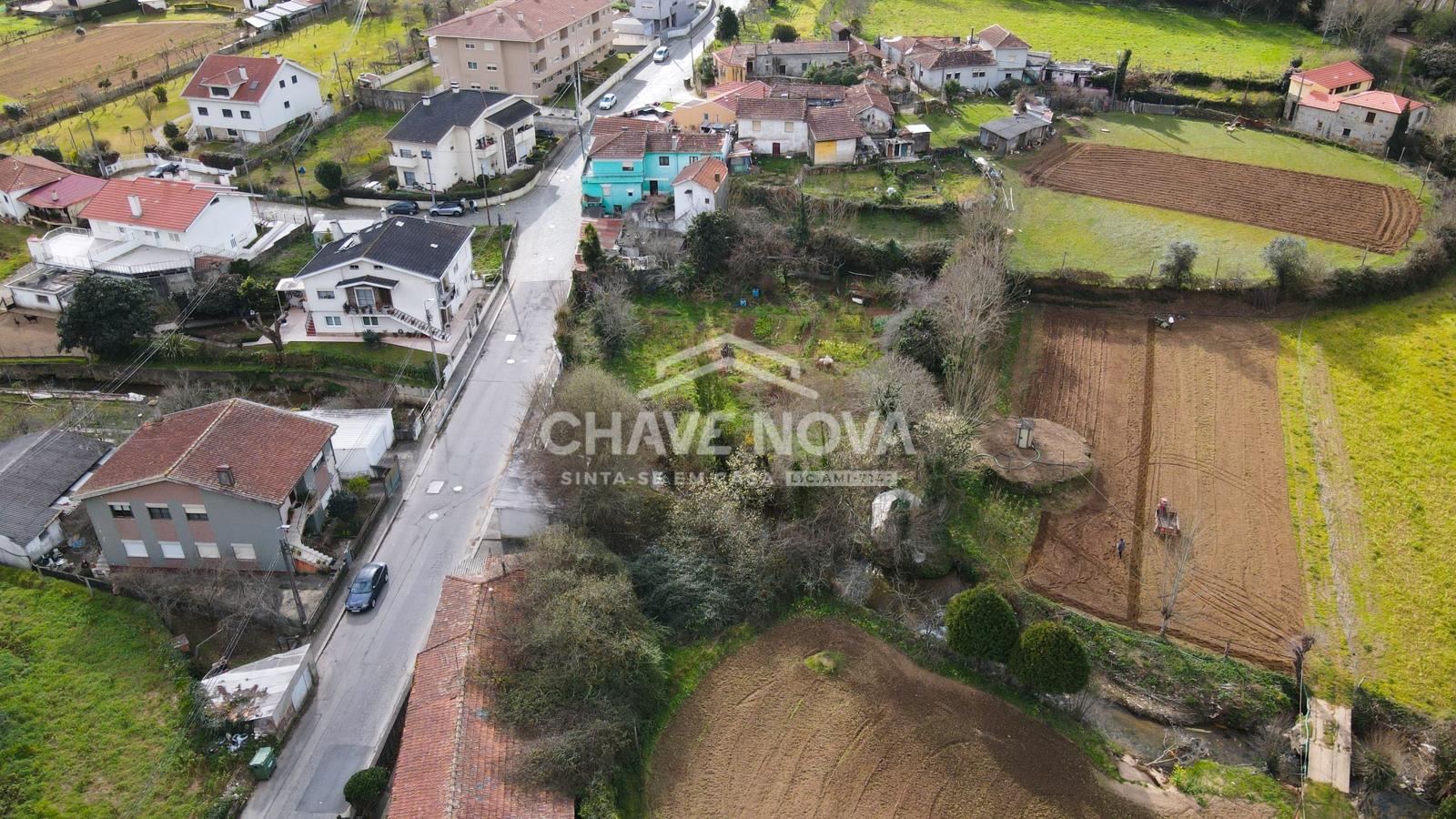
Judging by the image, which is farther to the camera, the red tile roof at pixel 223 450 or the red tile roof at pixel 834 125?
the red tile roof at pixel 834 125

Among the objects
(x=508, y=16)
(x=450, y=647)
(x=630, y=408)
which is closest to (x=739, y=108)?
(x=508, y=16)

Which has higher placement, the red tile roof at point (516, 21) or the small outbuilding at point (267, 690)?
the red tile roof at point (516, 21)

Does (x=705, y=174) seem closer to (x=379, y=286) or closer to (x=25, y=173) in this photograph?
(x=379, y=286)

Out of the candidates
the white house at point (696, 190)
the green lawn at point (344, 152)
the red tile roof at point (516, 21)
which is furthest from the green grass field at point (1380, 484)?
the green lawn at point (344, 152)

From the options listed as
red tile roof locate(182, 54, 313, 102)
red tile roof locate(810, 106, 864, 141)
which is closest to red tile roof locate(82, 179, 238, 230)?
red tile roof locate(182, 54, 313, 102)

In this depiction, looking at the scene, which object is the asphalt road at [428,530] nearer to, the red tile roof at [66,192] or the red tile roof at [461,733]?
the red tile roof at [461,733]

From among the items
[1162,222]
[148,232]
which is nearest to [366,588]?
[148,232]
